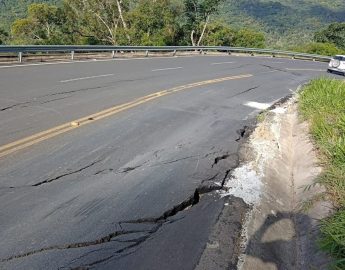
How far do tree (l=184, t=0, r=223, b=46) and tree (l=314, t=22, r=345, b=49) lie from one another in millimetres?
34590

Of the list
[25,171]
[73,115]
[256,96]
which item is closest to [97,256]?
[25,171]

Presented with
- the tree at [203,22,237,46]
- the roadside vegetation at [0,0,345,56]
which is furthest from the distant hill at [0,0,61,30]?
the tree at [203,22,237,46]

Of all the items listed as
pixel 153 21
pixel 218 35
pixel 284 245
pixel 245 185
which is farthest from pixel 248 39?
pixel 284 245

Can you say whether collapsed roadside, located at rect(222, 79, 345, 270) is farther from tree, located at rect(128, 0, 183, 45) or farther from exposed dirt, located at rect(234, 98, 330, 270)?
tree, located at rect(128, 0, 183, 45)

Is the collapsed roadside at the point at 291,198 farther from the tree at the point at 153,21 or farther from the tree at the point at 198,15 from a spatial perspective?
the tree at the point at 198,15

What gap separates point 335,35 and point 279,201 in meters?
77.6

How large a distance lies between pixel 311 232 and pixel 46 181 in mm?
3272

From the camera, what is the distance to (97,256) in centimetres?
413

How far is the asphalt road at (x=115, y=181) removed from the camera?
4270 mm

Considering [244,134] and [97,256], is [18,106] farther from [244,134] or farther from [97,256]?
[97,256]

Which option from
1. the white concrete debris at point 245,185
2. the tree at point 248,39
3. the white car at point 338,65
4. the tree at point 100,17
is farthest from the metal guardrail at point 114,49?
the tree at point 248,39

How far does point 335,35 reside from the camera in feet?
251

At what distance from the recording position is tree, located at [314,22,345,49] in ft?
247

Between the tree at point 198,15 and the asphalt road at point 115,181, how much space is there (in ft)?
128
